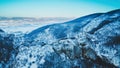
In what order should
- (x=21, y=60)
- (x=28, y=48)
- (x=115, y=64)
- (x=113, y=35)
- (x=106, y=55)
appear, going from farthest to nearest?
(x=28, y=48) < (x=21, y=60) < (x=113, y=35) < (x=106, y=55) < (x=115, y=64)

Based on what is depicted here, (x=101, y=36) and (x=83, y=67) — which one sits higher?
(x=101, y=36)

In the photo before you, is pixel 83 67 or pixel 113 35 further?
pixel 113 35

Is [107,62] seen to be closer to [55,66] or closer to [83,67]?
[83,67]

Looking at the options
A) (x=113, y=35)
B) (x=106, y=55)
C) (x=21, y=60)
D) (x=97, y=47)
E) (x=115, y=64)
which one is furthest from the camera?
(x=21, y=60)

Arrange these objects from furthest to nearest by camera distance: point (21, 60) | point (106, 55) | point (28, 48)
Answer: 1. point (28, 48)
2. point (21, 60)
3. point (106, 55)

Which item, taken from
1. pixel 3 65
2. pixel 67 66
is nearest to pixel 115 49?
pixel 67 66

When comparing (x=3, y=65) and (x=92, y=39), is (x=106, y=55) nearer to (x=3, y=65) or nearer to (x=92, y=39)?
(x=92, y=39)

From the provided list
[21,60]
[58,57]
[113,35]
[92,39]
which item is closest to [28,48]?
[21,60]

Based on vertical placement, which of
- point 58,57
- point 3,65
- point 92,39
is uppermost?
point 92,39

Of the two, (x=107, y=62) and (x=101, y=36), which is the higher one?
(x=101, y=36)
